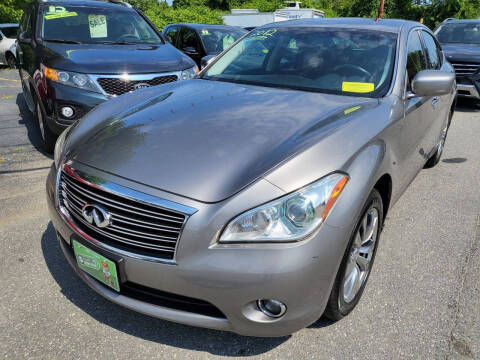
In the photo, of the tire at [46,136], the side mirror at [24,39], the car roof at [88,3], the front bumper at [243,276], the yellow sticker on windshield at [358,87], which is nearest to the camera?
the front bumper at [243,276]

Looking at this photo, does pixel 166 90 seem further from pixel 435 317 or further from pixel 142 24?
pixel 142 24

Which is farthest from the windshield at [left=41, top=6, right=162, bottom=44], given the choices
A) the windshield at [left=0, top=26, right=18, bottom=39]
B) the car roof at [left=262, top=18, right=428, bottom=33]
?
the windshield at [left=0, top=26, right=18, bottom=39]

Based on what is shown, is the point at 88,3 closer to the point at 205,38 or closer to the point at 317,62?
the point at 205,38

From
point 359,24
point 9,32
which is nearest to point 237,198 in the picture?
point 359,24

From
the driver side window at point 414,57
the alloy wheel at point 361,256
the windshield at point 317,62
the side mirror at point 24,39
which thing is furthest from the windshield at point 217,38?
the alloy wheel at point 361,256

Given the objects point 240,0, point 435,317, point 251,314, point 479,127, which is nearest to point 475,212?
point 435,317

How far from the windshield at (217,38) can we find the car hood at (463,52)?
4.38 metres

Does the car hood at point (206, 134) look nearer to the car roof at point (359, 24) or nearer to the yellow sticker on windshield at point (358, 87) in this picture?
the yellow sticker on windshield at point (358, 87)

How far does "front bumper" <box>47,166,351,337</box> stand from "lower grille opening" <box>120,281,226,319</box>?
0.06 ft

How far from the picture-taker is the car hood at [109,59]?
4.62 meters

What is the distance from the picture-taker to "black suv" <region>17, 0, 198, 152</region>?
4.53 meters

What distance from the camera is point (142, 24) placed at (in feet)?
20.2

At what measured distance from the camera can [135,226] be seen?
74.7 inches

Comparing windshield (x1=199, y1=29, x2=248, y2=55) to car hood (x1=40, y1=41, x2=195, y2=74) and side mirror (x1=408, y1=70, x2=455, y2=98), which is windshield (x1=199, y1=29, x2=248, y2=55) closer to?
car hood (x1=40, y1=41, x2=195, y2=74)
